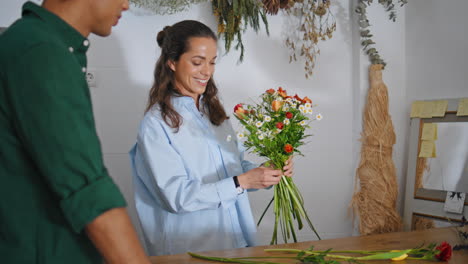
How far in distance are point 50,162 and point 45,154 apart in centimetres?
1

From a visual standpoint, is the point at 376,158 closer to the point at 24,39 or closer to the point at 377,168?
the point at 377,168

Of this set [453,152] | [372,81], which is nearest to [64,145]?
[453,152]

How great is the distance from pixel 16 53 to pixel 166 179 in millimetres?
1010

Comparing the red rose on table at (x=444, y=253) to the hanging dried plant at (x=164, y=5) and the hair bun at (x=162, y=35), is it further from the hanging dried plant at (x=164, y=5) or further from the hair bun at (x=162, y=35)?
the hanging dried plant at (x=164, y=5)

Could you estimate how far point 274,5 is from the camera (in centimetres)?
249

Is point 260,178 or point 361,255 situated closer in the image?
point 361,255

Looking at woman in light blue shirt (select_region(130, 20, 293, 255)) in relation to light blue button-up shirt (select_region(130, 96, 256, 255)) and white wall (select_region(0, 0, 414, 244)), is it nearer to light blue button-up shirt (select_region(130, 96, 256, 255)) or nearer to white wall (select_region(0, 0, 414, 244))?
light blue button-up shirt (select_region(130, 96, 256, 255))

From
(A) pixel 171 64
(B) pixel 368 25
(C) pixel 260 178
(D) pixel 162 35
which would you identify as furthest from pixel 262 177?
(B) pixel 368 25

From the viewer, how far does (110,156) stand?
243 centimetres

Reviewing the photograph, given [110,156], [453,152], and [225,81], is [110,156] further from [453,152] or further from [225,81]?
[453,152]

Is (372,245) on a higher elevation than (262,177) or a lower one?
lower

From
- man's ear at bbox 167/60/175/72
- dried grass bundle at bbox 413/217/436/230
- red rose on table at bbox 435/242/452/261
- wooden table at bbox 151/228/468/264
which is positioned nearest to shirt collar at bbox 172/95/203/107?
man's ear at bbox 167/60/175/72

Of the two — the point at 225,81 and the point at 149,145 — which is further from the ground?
the point at 225,81

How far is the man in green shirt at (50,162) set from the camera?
61 cm
